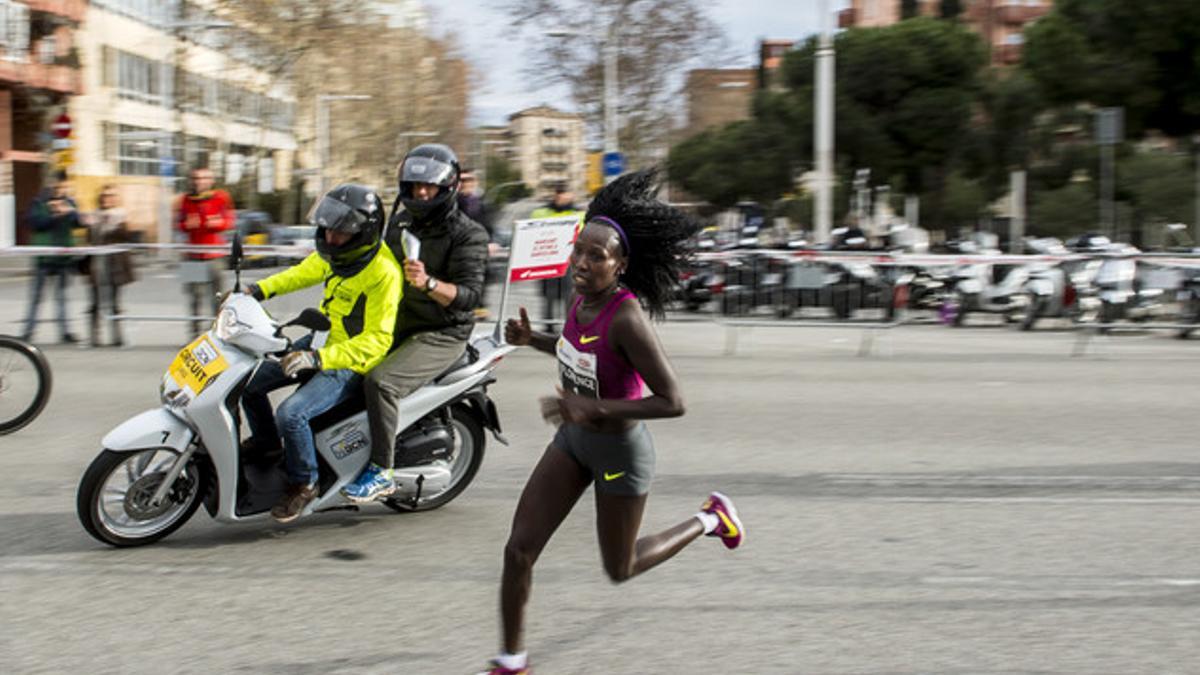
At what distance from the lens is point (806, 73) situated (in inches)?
1747

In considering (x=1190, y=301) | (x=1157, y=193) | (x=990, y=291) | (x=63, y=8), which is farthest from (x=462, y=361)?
(x=63, y=8)

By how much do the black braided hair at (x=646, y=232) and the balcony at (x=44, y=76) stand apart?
43.3 m

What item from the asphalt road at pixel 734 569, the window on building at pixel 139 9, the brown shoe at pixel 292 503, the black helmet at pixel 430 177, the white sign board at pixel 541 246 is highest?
the window on building at pixel 139 9

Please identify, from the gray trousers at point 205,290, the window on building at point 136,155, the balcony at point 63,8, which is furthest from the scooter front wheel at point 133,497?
the window on building at point 136,155

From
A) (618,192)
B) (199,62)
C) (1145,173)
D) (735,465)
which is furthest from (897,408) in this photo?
(199,62)

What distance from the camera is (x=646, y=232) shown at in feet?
14.7

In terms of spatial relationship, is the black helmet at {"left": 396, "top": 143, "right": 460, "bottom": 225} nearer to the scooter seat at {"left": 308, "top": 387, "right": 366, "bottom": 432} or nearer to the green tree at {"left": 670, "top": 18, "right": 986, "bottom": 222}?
the scooter seat at {"left": 308, "top": 387, "right": 366, "bottom": 432}

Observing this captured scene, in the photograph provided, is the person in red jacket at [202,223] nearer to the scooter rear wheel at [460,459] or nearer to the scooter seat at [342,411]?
the scooter rear wheel at [460,459]

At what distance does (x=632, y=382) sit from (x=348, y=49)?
4717 cm

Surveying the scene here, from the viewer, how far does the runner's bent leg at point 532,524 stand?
168 inches

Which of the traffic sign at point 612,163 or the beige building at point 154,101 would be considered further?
the beige building at point 154,101

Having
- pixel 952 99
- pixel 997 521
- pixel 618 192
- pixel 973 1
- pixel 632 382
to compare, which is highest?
pixel 973 1

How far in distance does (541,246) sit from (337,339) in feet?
24.1

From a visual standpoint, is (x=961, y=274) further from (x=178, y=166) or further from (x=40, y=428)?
(x=178, y=166)
